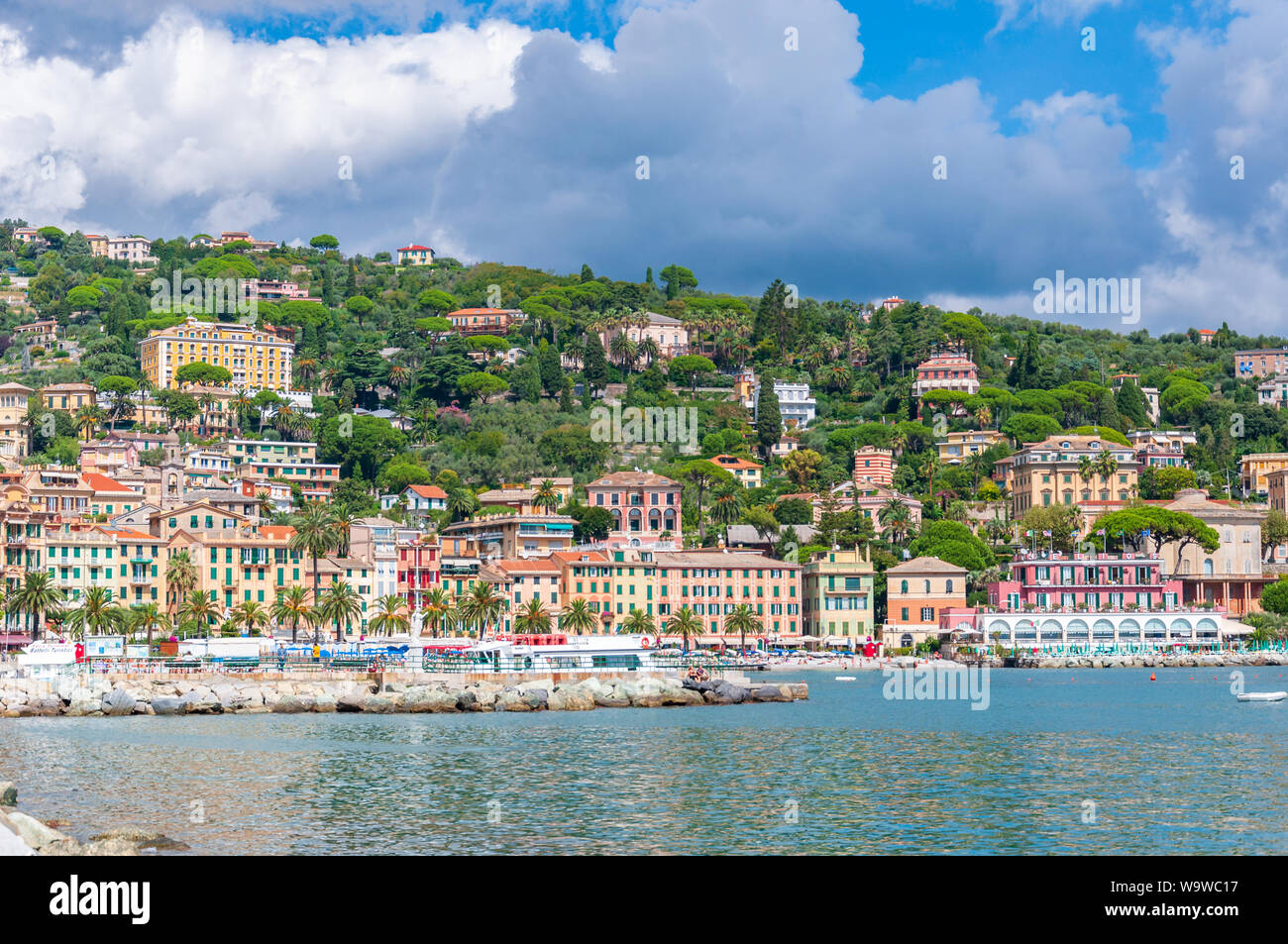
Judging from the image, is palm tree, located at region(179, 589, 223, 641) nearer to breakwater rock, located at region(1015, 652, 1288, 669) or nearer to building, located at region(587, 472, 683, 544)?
building, located at region(587, 472, 683, 544)

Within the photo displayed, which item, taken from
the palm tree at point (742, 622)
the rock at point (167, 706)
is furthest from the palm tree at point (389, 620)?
the rock at point (167, 706)

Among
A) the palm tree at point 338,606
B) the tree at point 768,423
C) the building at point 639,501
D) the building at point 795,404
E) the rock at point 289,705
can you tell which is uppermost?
the building at point 795,404

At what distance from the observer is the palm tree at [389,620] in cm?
9381

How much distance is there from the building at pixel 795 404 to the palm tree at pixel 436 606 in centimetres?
7933

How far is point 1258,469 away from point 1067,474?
89.6ft

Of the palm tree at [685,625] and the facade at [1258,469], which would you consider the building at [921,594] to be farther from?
the facade at [1258,469]

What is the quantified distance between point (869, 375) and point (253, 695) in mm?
140025

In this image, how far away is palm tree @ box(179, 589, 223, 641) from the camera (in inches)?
3679

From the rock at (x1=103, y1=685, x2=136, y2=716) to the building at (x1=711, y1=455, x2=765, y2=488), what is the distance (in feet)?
326

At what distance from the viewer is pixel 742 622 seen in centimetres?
11450

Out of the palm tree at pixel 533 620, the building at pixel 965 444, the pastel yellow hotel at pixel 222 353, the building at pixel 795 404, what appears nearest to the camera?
the palm tree at pixel 533 620

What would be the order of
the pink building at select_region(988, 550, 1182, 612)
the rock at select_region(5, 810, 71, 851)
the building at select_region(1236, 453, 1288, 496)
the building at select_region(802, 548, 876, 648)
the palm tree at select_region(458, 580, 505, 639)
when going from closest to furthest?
1. the rock at select_region(5, 810, 71, 851)
2. the palm tree at select_region(458, 580, 505, 639)
3. the building at select_region(802, 548, 876, 648)
4. the pink building at select_region(988, 550, 1182, 612)
5. the building at select_region(1236, 453, 1288, 496)

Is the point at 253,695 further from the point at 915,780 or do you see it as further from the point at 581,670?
the point at 915,780

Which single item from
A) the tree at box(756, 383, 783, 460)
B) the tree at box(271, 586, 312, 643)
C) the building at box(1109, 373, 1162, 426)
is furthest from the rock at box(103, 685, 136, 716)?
the building at box(1109, 373, 1162, 426)
